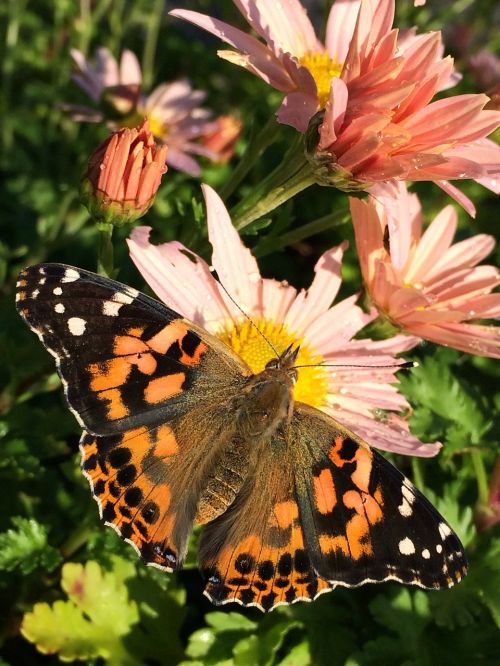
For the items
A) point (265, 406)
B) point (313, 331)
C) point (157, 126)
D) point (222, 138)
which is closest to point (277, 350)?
point (313, 331)

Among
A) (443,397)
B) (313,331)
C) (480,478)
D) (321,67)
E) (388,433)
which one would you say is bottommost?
(480,478)

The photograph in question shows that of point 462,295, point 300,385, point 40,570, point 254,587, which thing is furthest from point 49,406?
point 462,295

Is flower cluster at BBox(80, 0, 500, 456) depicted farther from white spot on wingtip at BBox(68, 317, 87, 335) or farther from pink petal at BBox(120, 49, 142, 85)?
pink petal at BBox(120, 49, 142, 85)

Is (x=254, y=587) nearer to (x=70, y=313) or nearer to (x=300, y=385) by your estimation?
(x=300, y=385)

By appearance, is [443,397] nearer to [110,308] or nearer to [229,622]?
[229,622]

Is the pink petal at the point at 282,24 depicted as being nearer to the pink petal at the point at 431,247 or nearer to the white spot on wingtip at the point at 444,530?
the pink petal at the point at 431,247

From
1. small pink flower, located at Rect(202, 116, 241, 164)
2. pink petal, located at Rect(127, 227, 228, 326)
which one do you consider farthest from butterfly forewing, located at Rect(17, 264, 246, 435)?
small pink flower, located at Rect(202, 116, 241, 164)
